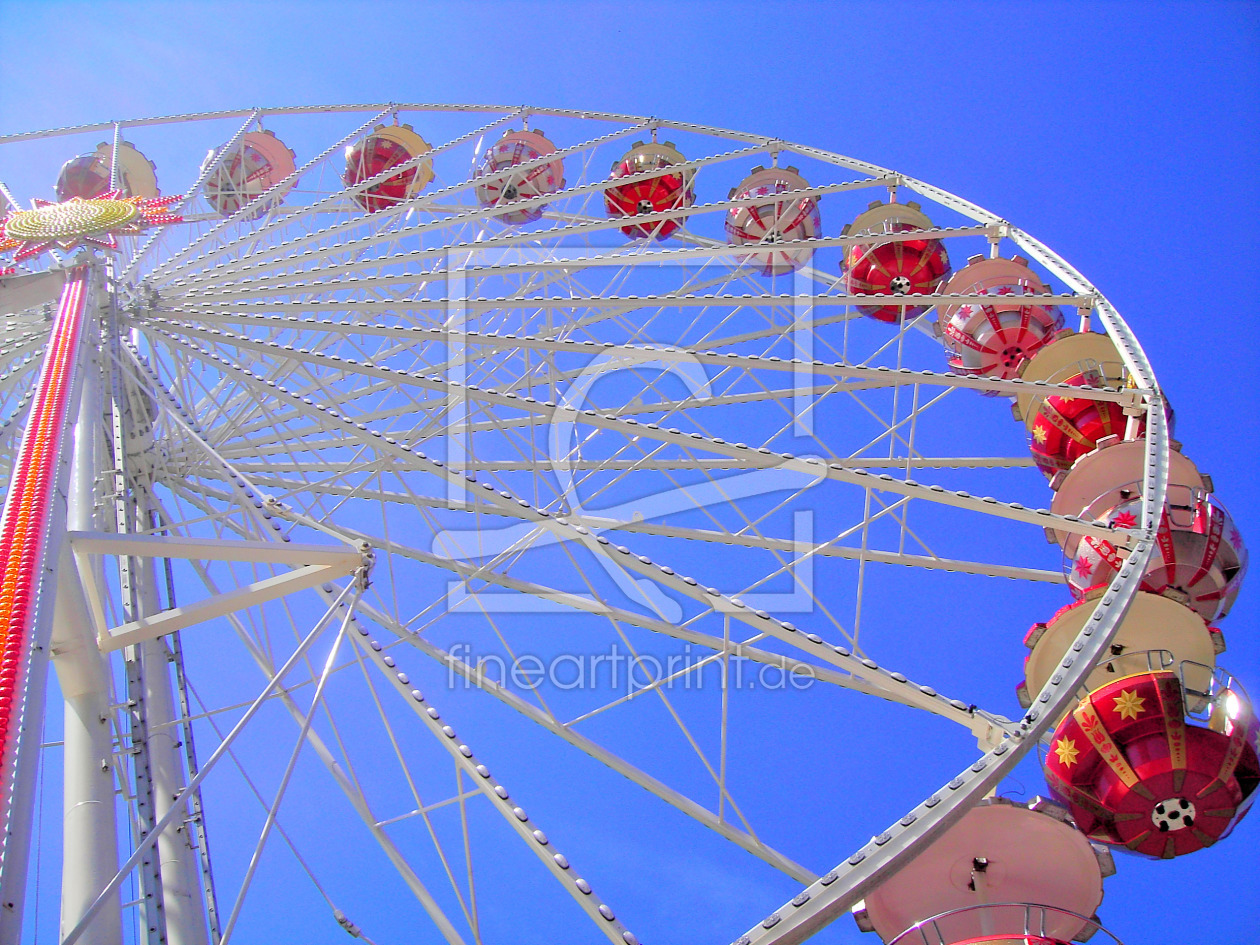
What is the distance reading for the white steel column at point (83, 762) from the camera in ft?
22.0

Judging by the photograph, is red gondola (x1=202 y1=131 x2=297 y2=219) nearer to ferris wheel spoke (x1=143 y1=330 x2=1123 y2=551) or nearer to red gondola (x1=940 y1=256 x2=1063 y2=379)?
ferris wheel spoke (x1=143 y1=330 x2=1123 y2=551)

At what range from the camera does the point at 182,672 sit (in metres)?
9.10

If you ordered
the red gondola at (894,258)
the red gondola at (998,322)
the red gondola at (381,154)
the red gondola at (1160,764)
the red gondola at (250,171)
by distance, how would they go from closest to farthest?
1. the red gondola at (1160,764)
2. the red gondola at (998,322)
3. the red gondola at (894,258)
4. the red gondola at (250,171)
5. the red gondola at (381,154)

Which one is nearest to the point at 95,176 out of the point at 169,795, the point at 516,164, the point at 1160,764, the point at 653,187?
the point at 516,164

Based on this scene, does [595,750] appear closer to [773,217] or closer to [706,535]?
[706,535]

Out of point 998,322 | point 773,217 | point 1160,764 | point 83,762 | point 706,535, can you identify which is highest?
point 773,217

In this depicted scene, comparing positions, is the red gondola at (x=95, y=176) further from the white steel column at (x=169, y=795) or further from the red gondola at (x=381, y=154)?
the white steel column at (x=169, y=795)

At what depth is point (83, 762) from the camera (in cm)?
725

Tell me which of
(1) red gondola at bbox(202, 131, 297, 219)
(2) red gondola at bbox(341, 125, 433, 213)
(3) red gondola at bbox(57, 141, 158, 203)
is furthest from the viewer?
(2) red gondola at bbox(341, 125, 433, 213)

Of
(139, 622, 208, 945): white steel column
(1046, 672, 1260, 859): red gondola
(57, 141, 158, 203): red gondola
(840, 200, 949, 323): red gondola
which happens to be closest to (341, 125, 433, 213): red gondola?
(57, 141, 158, 203): red gondola

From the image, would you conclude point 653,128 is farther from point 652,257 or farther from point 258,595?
point 258,595

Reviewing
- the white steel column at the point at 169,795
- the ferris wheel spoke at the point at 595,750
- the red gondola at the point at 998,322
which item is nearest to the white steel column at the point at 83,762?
the white steel column at the point at 169,795

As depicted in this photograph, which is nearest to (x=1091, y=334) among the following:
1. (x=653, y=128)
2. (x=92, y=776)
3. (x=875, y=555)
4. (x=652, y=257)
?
(x=875, y=555)

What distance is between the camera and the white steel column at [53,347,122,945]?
22.0ft
